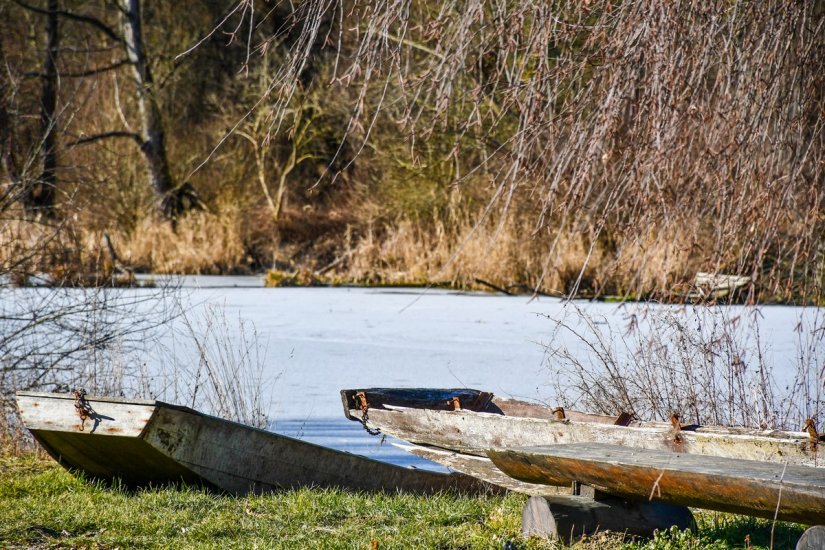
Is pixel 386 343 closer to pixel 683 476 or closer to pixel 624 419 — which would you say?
pixel 624 419

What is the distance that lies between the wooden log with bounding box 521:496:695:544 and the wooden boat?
29 centimetres

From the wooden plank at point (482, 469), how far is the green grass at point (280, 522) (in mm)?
99

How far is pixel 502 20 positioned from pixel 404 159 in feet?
49.3

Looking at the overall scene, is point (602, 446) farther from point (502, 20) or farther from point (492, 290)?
point (492, 290)

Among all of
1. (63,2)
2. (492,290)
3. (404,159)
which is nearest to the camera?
(492,290)

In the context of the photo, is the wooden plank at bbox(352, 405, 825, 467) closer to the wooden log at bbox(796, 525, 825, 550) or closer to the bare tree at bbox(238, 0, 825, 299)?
the bare tree at bbox(238, 0, 825, 299)

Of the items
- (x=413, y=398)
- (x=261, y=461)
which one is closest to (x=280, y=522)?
(x=261, y=461)

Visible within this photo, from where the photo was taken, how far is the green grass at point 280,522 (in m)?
3.97

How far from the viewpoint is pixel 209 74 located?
2423cm

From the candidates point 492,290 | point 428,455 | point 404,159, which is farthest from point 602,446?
point 404,159

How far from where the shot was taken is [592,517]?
3.87 meters

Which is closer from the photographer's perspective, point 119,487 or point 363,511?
point 363,511

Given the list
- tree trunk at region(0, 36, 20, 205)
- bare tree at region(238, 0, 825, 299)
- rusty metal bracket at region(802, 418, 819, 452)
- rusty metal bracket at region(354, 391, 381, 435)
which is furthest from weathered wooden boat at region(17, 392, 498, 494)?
tree trunk at region(0, 36, 20, 205)

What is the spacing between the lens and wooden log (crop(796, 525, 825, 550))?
9.37 feet
